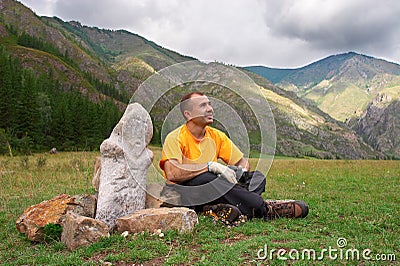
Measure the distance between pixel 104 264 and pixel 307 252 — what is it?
2767 mm

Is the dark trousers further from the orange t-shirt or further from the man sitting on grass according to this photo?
the orange t-shirt

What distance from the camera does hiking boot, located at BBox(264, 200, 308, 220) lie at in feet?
22.3

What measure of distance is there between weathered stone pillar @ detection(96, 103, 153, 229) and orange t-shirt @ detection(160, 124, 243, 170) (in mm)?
485

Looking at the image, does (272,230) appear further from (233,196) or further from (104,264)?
(104,264)

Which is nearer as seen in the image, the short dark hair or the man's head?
the man's head

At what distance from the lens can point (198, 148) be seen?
6.62 m

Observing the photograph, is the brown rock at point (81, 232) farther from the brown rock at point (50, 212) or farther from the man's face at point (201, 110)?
the man's face at point (201, 110)

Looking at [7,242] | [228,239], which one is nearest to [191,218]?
[228,239]

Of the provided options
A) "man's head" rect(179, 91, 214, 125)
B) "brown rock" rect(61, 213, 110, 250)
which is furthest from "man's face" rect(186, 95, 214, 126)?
"brown rock" rect(61, 213, 110, 250)

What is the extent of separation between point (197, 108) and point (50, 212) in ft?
11.2

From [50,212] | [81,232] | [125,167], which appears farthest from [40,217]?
[125,167]

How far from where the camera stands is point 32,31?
187375 mm

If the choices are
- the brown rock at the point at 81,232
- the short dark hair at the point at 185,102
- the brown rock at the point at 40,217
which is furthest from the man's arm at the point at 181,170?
the brown rock at the point at 40,217

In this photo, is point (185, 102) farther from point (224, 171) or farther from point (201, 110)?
point (224, 171)
